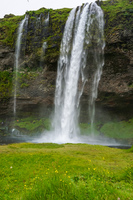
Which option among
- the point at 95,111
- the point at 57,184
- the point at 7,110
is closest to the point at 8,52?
the point at 7,110

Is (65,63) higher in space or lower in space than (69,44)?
lower

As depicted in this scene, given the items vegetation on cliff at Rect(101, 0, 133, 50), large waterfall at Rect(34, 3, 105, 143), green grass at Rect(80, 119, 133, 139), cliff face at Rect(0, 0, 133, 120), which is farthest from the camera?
green grass at Rect(80, 119, 133, 139)

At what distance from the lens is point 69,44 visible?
1302 inches

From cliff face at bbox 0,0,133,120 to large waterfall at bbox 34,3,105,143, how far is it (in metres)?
1.24

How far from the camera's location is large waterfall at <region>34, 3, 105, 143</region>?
102 ft

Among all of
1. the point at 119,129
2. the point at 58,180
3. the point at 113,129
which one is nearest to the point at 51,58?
the point at 113,129

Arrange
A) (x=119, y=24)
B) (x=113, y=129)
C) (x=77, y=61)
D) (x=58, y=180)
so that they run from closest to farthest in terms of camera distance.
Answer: (x=58, y=180) → (x=119, y=24) → (x=77, y=61) → (x=113, y=129)

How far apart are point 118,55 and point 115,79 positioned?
4.48m

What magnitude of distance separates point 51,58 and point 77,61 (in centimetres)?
562

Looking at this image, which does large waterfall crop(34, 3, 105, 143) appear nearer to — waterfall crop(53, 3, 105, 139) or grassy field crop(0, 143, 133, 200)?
waterfall crop(53, 3, 105, 139)

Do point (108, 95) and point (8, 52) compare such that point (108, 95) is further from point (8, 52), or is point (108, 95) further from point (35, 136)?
point (8, 52)

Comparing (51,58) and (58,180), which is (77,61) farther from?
(58,180)

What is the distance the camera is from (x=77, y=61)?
1265 inches

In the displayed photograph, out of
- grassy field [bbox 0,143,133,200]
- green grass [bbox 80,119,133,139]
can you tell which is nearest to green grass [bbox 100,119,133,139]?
green grass [bbox 80,119,133,139]
